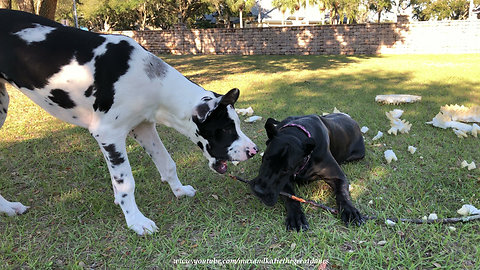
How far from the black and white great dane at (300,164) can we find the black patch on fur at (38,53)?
5.68 feet

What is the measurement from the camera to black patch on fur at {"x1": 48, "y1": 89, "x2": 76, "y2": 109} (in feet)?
8.88

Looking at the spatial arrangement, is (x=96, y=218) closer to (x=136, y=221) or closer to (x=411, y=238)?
(x=136, y=221)

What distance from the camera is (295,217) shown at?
9.47 ft

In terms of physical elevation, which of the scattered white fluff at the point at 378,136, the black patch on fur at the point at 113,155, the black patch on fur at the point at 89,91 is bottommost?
the scattered white fluff at the point at 378,136

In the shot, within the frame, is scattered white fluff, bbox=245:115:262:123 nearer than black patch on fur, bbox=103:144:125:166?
No

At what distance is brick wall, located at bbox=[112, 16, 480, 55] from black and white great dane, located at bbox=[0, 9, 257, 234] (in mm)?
21404

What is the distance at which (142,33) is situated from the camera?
27.0m

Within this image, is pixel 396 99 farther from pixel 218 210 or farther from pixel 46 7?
pixel 46 7

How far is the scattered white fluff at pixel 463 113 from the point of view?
17.9ft

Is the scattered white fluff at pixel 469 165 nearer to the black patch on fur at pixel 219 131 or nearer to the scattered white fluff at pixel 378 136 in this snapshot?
the scattered white fluff at pixel 378 136

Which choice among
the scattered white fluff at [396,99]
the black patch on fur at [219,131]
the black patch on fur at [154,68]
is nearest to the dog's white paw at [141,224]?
the black patch on fur at [219,131]

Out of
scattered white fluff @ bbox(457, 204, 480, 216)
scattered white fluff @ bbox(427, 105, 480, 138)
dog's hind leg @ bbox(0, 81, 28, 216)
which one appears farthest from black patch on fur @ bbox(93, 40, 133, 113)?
scattered white fluff @ bbox(427, 105, 480, 138)

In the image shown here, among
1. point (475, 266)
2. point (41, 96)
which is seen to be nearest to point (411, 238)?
point (475, 266)

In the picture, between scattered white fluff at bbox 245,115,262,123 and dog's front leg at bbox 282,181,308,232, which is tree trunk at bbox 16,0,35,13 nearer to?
scattered white fluff at bbox 245,115,262,123
